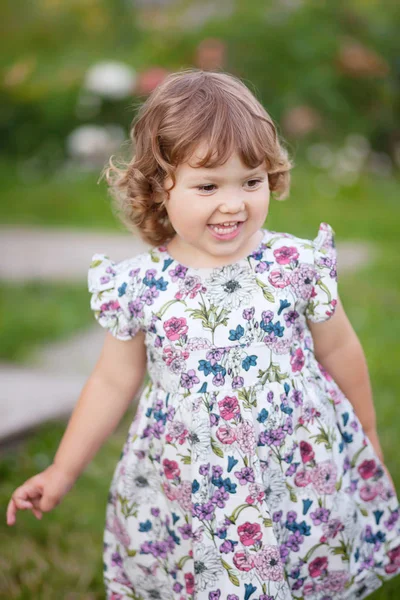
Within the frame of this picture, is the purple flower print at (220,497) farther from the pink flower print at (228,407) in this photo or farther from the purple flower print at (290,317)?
the purple flower print at (290,317)

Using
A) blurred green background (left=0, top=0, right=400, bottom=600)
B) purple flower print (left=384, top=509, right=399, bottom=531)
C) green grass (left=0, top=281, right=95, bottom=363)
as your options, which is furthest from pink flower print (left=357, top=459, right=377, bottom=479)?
blurred green background (left=0, top=0, right=400, bottom=600)

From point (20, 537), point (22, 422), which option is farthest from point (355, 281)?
point (20, 537)

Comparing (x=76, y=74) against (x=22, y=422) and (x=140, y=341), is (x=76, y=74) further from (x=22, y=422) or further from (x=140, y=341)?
(x=140, y=341)

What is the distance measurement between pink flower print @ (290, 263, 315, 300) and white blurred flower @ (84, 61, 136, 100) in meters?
5.61

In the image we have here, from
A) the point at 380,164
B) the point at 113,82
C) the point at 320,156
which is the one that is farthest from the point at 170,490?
the point at 113,82

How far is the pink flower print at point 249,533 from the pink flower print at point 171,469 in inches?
6.6

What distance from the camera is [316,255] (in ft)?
5.40

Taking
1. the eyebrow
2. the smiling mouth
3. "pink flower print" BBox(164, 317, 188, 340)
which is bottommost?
"pink flower print" BBox(164, 317, 188, 340)

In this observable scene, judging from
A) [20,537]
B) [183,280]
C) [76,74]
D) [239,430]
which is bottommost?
[20,537]

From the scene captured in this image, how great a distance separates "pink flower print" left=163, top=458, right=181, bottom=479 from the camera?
1.62m

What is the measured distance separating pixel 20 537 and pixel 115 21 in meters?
6.49

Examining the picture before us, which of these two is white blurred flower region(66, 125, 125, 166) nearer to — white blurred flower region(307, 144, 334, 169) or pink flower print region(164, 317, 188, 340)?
white blurred flower region(307, 144, 334, 169)

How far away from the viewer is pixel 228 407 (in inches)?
61.3

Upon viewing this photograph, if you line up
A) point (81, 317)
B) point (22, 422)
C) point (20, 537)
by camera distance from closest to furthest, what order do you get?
point (20, 537) → point (22, 422) → point (81, 317)
